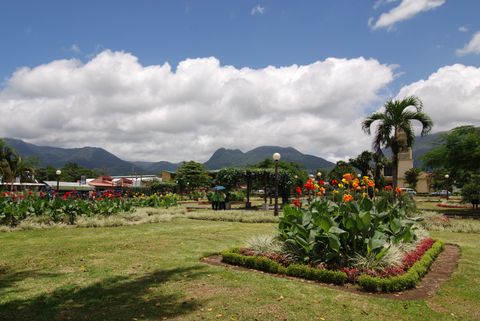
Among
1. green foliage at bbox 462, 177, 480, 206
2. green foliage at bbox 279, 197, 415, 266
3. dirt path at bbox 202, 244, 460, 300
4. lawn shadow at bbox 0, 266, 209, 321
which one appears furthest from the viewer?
green foliage at bbox 462, 177, 480, 206

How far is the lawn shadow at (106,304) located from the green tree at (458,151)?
21699mm

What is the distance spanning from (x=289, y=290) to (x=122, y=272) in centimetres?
289

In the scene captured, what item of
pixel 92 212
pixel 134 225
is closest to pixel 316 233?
pixel 134 225

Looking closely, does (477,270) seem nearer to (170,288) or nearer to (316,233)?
(316,233)

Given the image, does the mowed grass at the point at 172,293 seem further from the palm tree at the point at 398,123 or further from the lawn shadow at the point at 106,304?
the palm tree at the point at 398,123

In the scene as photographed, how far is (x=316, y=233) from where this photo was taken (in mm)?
6742

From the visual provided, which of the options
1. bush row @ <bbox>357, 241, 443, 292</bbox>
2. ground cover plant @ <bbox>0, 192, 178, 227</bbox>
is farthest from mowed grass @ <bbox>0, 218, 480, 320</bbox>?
ground cover plant @ <bbox>0, 192, 178, 227</bbox>

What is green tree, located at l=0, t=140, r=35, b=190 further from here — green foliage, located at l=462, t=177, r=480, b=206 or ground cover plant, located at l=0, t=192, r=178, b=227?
green foliage, located at l=462, t=177, r=480, b=206

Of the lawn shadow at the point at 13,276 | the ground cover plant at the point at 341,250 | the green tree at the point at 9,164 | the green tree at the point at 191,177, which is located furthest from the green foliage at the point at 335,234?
the green tree at the point at 191,177

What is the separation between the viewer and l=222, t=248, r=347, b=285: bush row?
20.0 ft

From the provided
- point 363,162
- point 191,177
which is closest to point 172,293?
point 363,162

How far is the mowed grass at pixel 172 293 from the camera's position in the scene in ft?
15.4

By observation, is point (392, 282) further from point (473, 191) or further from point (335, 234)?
point (473, 191)

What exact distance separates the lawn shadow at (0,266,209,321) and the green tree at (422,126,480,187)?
21.7 meters
